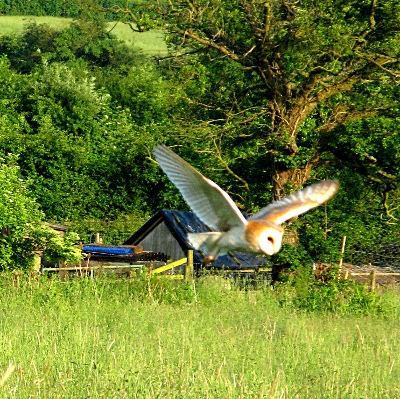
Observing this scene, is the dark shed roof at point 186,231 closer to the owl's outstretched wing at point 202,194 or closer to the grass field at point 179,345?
the grass field at point 179,345

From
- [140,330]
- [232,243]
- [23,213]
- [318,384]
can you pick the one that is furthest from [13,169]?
[318,384]

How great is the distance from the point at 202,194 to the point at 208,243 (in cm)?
46

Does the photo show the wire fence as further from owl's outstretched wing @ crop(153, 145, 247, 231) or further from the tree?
owl's outstretched wing @ crop(153, 145, 247, 231)

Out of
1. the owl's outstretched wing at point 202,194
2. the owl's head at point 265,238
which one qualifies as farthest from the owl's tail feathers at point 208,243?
the owl's head at point 265,238

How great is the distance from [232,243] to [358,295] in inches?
288

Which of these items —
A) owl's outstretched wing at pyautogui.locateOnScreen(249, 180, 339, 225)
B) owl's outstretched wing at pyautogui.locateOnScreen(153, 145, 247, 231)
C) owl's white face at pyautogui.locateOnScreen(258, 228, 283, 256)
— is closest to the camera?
owl's white face at pyautogui.locateOnScreen(258, 228, 283, 256)

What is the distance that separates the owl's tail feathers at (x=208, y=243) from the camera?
28.3 feet

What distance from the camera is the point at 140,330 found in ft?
32.7

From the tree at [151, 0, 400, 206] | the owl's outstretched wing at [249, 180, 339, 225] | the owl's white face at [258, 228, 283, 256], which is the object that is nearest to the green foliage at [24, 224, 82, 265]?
the tree at [151, 0, 400, 206]

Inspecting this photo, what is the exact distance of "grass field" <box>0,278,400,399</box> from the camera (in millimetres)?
6375

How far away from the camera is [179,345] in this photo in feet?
29.1

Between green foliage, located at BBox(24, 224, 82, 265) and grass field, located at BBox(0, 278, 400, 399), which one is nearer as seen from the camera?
grass field, located at BBox(0, 278, 400, 399)

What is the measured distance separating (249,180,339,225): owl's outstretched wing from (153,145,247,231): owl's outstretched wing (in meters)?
0.41

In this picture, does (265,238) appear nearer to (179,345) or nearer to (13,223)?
(179,345)
